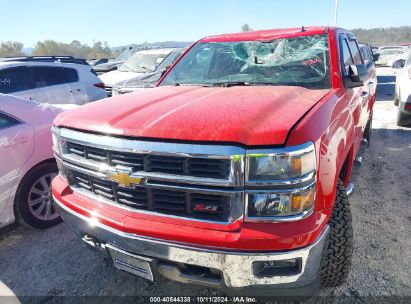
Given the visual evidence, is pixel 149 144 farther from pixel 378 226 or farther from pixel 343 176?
pixel 378 226

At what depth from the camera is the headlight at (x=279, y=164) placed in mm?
1657

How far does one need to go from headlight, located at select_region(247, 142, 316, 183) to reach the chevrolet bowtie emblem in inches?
25.7

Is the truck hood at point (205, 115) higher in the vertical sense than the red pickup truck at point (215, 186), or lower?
higher

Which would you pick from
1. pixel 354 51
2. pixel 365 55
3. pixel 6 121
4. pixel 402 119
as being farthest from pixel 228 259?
pixel 402 119

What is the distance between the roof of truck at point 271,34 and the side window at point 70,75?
4.18 metres

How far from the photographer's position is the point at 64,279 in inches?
107

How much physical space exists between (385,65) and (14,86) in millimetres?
20338

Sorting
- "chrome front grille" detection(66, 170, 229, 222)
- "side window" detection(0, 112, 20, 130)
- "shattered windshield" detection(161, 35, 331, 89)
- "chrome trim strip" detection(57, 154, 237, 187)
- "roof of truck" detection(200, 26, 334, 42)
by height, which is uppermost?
"roof of truck" detection(200, 26, 334, 42)

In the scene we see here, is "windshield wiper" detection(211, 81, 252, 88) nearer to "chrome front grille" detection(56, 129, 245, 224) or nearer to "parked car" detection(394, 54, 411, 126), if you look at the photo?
"chrome front grille" detection(56, 129, 245, 224)

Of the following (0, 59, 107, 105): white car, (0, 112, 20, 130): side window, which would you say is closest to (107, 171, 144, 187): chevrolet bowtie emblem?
(0, 112, 20, 130): side window

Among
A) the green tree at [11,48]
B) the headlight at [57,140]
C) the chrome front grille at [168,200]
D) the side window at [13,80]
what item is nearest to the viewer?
the chrome front grille at [168,200]

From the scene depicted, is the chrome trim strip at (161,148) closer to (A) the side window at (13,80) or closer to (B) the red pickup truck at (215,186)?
(B) the red pickup truck at (215,186)

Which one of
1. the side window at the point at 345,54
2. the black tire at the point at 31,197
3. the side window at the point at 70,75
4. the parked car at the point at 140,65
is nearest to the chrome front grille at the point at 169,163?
the black tire at the point at 31,197

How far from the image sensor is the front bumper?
172cm
